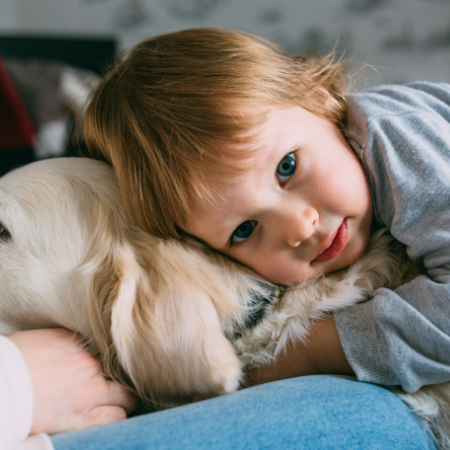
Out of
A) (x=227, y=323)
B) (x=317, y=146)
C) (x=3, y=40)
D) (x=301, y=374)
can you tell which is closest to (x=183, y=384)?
(x=227, y=323)

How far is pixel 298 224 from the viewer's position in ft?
2.70

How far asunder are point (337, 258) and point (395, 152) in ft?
0.85

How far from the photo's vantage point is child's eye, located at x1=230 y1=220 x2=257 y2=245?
885mm

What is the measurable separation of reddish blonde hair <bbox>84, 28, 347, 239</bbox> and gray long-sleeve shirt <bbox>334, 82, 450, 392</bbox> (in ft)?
0.58

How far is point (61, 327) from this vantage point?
2.77 feet

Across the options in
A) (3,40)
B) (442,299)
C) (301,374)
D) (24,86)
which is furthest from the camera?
(3,40)

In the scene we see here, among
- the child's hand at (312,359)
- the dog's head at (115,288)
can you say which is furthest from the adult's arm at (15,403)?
the child's hand at (312,359)

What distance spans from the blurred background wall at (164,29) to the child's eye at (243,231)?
2.34 meters

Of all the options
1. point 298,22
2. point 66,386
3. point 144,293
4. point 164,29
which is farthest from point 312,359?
point 164,29

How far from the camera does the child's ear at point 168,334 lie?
74 centimetres

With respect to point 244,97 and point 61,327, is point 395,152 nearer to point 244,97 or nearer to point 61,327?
point 244,97

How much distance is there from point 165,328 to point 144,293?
79 millimetres

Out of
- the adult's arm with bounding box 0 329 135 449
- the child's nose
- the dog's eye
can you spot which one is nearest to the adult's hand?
the adult's arm with bounding box 0 329 135 449

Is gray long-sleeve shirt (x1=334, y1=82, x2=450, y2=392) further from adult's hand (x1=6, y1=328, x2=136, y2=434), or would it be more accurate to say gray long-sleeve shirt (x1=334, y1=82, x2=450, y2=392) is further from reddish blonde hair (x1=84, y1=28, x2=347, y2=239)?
adult's hand (x1=6, y1=328, x2=136, y2=434)
